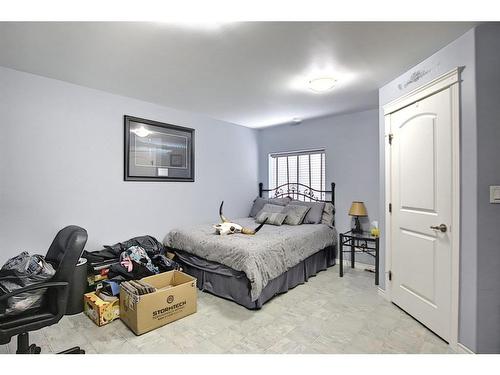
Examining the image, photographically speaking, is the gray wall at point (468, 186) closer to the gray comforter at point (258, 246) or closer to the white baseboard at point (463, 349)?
the white baseboard at point (463, 349)

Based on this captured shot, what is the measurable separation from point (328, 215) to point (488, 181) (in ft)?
7.95

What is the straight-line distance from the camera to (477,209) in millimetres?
1707

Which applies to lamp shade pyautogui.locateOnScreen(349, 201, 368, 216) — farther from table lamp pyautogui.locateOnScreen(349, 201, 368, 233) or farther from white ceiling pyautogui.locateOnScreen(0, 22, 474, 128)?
white ceiling pyautogui.locateOnScreen(0, 22, 474, 128)

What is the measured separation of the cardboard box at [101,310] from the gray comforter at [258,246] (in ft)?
3.25

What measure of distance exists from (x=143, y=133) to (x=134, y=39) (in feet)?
5.28

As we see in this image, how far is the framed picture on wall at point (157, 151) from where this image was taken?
10.5 ft

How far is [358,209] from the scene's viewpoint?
366 cm

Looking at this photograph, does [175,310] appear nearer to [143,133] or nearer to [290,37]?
[143,133]

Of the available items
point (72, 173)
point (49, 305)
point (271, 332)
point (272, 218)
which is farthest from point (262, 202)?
point (49, 305)

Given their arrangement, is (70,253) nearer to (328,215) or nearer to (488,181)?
(488,181)

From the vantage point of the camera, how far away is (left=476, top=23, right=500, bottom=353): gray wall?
5.46 feet

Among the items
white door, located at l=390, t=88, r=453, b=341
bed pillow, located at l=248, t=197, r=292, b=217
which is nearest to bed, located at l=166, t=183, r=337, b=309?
bed pillow, located at l=248, t=197, r=292, b=217

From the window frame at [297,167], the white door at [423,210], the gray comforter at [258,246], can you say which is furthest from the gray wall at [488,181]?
the window frame at [297,167]
